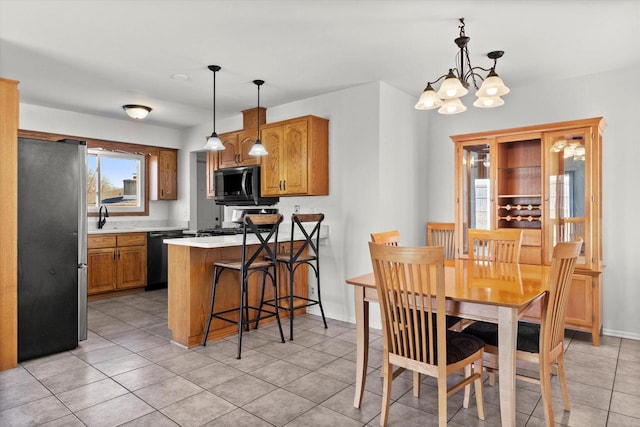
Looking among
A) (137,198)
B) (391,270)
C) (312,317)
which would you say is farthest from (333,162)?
(137,198)

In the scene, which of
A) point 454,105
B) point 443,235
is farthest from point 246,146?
point 454,105

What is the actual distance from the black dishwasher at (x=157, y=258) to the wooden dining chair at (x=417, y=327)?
445 cm

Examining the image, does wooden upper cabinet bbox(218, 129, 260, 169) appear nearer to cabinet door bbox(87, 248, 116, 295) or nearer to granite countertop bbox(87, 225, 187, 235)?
granite countertop bbox(87, 225, 187, 235)

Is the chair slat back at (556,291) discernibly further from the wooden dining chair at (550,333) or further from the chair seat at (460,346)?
the chair seat at (460,346)

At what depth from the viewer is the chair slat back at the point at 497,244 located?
3.10 metres

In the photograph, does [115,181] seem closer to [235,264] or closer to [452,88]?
[235,264]

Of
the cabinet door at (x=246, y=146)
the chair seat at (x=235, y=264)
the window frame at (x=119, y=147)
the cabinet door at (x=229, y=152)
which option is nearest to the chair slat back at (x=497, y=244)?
the chair seat at (x=235, y=264)

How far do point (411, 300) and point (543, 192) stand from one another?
245 cm

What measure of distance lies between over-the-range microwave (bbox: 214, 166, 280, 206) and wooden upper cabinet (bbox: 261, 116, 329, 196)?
1.01ft

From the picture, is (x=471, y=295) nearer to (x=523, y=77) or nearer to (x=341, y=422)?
(x=341, y=422)

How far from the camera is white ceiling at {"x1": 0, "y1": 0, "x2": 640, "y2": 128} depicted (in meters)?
2.62

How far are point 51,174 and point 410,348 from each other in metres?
2.96

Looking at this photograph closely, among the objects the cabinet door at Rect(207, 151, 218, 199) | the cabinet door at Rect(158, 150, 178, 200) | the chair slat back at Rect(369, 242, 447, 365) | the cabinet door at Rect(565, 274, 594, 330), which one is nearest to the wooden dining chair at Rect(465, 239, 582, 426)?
the chair slat back at Rect(369, 242, 447, 365)

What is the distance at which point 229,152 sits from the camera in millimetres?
5363
